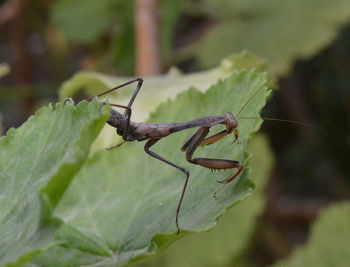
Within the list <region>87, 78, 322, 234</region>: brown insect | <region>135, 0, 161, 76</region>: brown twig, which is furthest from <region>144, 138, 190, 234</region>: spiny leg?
<region>135, 0, 161, 76</region>: brown twig

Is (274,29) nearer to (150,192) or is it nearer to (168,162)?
(168,162)

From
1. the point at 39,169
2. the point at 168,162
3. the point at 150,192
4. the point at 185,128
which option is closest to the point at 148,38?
the point at 185,128

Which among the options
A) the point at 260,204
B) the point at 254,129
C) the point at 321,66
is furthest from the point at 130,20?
the point at 254,129

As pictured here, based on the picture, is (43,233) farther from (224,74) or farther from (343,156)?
(343,156)

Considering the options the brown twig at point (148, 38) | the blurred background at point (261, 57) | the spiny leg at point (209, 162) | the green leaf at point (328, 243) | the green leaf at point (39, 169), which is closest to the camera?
the green leaf at point (39, 169)

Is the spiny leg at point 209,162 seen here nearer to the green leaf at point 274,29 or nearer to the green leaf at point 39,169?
the green leaf at point 39,169

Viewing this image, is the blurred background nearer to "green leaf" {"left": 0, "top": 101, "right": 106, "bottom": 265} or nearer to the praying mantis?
the praying mantis

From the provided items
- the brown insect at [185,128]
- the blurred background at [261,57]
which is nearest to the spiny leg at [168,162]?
the brown insect at [185,128]
